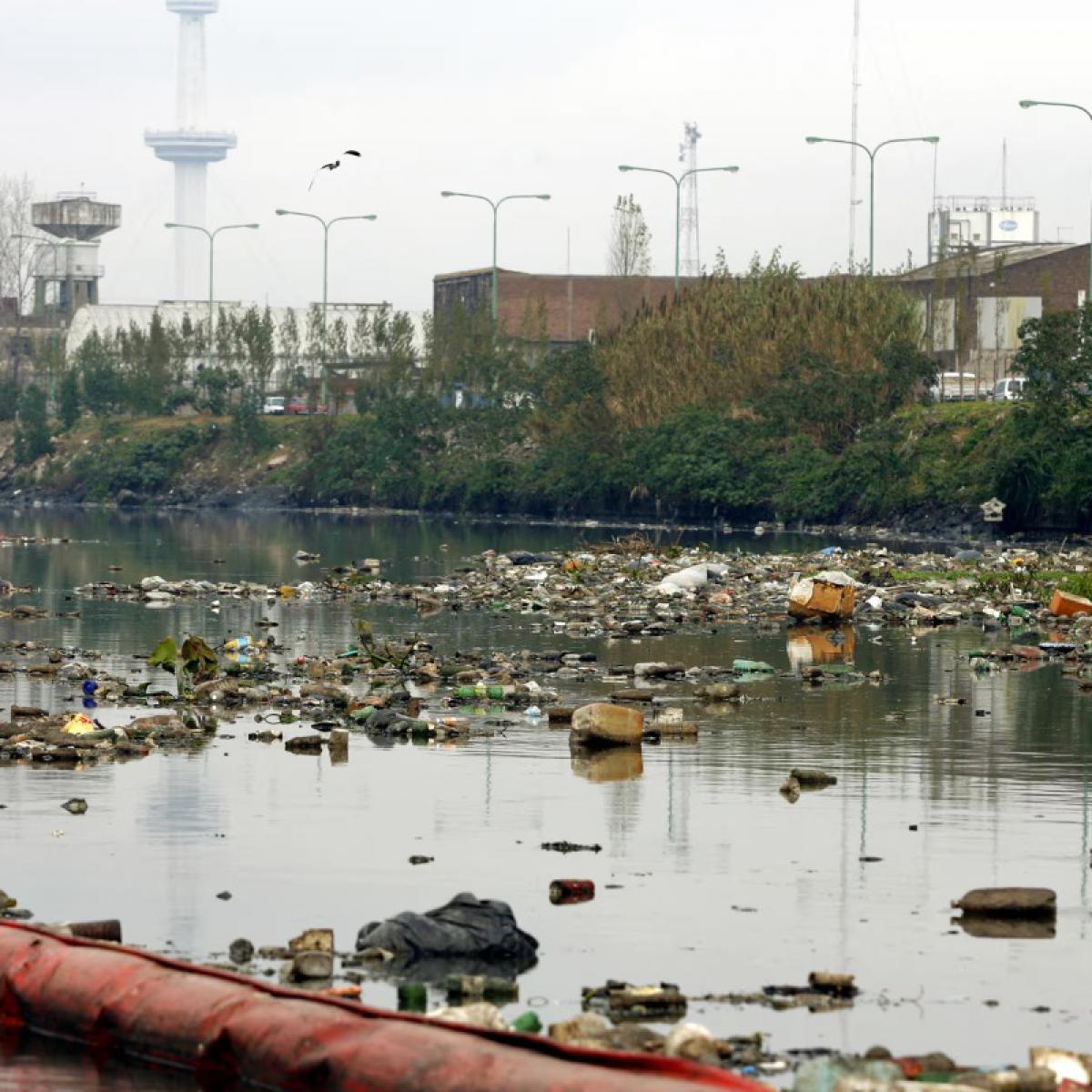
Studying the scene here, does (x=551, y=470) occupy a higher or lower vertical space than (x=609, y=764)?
higher

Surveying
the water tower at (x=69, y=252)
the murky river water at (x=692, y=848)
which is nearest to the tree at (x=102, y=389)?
the water tower at (x=69, y=252)

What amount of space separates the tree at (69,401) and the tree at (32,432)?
3.11 feet

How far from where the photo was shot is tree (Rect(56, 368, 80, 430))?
10200 centimetres

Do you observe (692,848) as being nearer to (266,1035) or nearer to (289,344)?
(266,1035)

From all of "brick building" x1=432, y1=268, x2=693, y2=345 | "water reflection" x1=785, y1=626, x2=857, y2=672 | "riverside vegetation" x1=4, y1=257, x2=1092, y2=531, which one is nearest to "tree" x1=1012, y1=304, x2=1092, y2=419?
"riverside vegetation" x1=4, y1=257, x2=1092, y2=531

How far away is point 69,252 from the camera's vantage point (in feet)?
461

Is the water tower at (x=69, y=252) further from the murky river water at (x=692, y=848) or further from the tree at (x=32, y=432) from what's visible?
the murky river water at (x=692, y=848)

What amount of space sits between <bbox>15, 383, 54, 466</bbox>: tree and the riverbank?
0.53 metres

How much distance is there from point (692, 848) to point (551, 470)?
57442mm

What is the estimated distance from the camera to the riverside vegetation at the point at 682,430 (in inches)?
2116

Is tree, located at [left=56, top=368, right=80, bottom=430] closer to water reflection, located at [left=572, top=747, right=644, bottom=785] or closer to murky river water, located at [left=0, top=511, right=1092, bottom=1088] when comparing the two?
murky river water, located at [left=0, top=511, right=1092, bottom=1088]

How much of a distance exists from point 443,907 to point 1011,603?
67.0 ft

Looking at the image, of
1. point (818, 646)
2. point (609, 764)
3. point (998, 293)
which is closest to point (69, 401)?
point (998, 293)

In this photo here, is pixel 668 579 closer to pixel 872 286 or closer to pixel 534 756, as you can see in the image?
pixel 534 756
